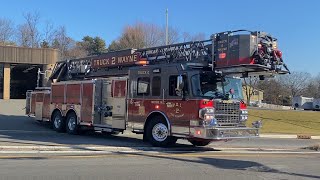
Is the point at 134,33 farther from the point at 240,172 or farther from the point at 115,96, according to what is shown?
the point at 240,172

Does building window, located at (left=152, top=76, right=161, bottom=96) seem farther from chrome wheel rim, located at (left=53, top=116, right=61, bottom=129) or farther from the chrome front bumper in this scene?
chrome wheel rim, located at (left=53, top=116, right=61, bottom=129)

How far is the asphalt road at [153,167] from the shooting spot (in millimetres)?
8742

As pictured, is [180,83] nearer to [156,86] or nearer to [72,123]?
[156,86]

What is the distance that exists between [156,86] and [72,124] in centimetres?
569

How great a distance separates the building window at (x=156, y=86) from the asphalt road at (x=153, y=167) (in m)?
2.72

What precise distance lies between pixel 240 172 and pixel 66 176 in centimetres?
375

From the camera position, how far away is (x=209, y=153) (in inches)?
533

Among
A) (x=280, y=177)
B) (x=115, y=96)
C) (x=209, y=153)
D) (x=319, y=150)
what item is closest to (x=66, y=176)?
(x=280, y=177)

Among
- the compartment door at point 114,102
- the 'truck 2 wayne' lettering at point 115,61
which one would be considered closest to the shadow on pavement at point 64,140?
the compartment door at point 114,102

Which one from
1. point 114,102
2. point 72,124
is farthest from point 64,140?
point 72,124

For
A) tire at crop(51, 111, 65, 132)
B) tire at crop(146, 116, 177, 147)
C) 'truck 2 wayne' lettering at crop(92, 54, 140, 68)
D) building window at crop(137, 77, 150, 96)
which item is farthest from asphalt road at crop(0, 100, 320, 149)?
'truck 2 wayne' lettering at crop(92, 54, 140, 68)

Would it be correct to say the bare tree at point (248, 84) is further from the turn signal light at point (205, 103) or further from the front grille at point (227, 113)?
the turn signal light at point (205, 103)

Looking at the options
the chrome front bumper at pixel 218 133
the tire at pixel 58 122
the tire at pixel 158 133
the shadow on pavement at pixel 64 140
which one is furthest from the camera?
the tire at pixel 58 122

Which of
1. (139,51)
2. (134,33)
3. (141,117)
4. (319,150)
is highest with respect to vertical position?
(134,33)
